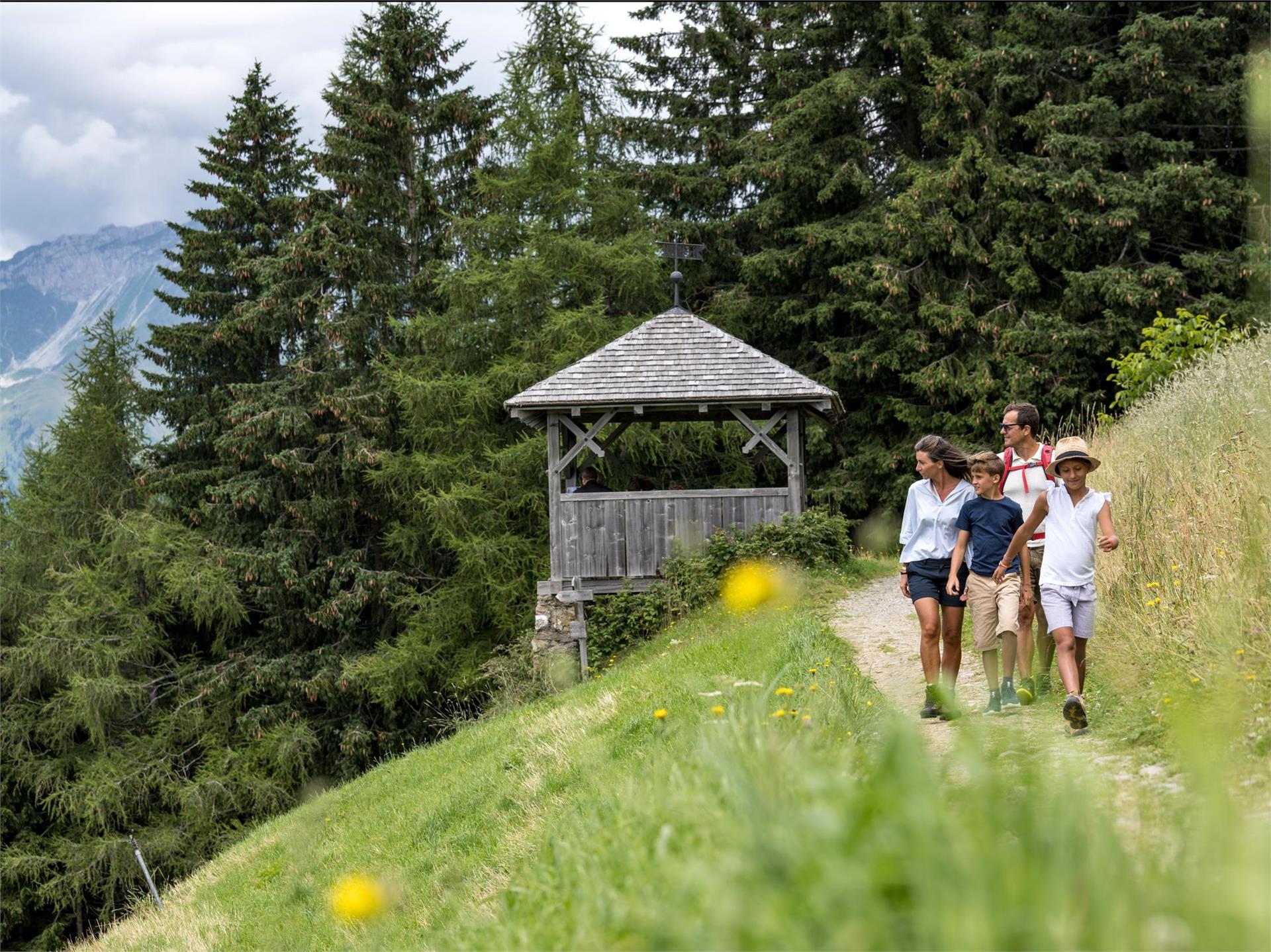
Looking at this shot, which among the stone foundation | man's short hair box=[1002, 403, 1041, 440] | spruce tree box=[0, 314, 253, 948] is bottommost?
spruce tree box=[0, 314, 253, 948]

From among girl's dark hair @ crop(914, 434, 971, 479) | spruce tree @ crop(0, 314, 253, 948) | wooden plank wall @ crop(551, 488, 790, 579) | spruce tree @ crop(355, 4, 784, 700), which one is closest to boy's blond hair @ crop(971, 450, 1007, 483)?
girl's dark hair @ crop(914, 434, 971, 479)

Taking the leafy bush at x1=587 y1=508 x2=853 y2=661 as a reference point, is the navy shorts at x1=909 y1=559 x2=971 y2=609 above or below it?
above

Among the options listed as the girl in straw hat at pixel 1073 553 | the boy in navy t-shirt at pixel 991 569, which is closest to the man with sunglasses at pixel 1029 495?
the boy in navy t-shirt at pixel 991 569

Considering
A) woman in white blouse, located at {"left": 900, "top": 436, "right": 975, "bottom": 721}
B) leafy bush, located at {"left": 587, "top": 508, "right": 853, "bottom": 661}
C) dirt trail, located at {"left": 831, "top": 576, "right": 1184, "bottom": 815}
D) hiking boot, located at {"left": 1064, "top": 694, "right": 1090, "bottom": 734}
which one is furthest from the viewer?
leafy bush, located at {"left": 587, "top": 508, "right": 853, "bottom": 661}

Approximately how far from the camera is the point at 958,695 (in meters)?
6.97

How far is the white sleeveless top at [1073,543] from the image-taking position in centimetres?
563

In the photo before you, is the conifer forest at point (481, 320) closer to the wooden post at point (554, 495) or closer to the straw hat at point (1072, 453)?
the wooden post at point (554, 495)

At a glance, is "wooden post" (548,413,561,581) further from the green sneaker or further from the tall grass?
the green sneaker

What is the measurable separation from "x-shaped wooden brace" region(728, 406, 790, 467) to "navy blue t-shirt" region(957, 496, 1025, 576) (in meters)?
8.14

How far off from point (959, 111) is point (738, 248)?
5461 millimetres

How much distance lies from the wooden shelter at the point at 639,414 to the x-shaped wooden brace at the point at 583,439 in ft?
0.07

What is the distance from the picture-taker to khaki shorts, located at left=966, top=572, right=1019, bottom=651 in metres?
6.30

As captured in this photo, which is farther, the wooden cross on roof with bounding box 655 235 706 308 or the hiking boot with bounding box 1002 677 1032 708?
the wooden cross on roof with bounding box 655 235 706 308

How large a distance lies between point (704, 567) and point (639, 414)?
2531 millimetres
